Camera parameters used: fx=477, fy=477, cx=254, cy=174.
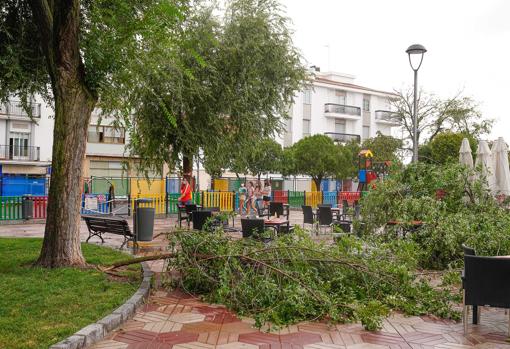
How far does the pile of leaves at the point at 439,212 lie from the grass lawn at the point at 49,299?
14.0 feet

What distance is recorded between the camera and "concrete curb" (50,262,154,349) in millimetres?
4219

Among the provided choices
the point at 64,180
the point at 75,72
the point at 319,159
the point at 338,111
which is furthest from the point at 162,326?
the point at 338,111

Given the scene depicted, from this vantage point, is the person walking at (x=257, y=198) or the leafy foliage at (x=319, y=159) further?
the leafy foliage at (x=319, y=159)

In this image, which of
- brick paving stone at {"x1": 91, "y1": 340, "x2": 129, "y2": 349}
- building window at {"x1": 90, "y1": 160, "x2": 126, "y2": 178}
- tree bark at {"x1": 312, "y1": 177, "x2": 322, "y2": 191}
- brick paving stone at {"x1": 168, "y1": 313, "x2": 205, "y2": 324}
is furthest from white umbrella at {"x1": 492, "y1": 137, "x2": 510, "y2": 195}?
building window at {"x1": 90, "y1": 160, "x2": 126, "y2": 178}

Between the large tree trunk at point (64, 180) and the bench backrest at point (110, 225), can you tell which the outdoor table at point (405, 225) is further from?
the large tree trunk at point (64, 180)

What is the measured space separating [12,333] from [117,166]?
127 feet

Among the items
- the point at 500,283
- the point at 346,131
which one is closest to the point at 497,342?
the point at 500,283

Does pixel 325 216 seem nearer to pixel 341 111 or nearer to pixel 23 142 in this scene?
pixel 23 142

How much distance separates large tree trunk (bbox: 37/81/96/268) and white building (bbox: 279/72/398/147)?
4048 cm

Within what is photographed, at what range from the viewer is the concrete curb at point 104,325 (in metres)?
4.22

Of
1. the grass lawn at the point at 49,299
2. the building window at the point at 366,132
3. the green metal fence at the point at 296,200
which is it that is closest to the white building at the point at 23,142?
the green metal fence at the point at 296,200

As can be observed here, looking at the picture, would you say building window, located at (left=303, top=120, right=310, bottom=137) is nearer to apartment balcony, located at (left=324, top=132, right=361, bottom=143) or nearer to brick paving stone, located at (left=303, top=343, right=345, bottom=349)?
apartment balcony, located at (left=324, top=132, right=361, bottom=143)

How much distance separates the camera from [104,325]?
474 centimetres

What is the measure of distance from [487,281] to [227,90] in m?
14.4
